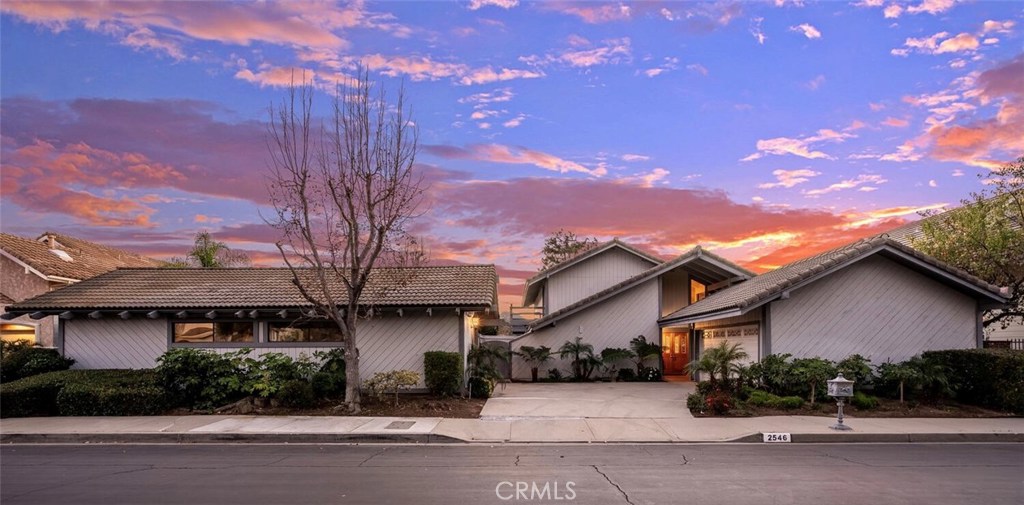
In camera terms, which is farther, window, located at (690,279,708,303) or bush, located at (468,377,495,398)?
window, located at (690,279,708,303)

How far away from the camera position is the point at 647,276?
2431 cm

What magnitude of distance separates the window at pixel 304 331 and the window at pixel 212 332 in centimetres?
69

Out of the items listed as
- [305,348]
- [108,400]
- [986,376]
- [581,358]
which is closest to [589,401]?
[581,358]

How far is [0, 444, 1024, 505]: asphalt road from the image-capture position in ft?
24.7

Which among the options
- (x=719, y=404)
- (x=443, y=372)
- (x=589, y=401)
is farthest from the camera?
(x=589, y=401)

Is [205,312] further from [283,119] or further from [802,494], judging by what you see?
[802,494]

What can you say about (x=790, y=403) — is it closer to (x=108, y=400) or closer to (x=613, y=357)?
(x=613, y=357)

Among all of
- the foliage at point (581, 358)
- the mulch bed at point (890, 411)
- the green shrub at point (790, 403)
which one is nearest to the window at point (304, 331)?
the foliage at point (581, 358)

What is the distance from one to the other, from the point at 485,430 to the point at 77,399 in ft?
31.1

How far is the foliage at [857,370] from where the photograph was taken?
15.5m

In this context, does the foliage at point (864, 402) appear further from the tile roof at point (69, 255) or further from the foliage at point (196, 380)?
the tile roof at point (69, 255)

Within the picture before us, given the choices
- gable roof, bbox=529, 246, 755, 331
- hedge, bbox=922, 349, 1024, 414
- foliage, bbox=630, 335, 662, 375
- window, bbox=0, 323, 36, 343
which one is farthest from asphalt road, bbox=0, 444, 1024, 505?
window, bbox=0, 323, 36, 343

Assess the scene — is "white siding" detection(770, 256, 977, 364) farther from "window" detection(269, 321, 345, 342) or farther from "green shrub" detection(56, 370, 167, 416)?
"green shrub" detection(56, 370, 167, 416)

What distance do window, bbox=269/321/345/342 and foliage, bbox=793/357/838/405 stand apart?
1224 centimetres
